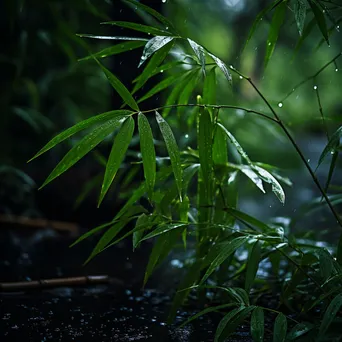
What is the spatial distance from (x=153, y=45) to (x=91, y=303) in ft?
2.70

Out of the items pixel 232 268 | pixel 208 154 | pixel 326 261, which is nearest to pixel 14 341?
pixel 208 154

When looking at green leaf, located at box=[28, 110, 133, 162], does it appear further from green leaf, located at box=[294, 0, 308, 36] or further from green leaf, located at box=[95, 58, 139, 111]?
green leaf, located at box=[294, 0, 308, 36]

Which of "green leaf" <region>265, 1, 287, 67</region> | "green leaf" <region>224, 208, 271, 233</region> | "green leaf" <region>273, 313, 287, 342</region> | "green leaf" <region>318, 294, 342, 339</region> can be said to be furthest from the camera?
"green leaf" <region>224, 208, 271, 233</region>

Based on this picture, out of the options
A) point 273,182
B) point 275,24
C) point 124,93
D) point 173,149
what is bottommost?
point 273,182

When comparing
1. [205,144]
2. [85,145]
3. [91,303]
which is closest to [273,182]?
[205,144]

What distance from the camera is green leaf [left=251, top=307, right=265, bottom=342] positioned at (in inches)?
41.5

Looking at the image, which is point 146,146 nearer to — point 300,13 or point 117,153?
point 117,153

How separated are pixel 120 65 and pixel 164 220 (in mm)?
1466

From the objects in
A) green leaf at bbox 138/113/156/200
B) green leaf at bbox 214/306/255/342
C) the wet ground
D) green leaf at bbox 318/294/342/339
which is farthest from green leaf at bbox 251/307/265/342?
green leaf at bbox 138/113/156/200

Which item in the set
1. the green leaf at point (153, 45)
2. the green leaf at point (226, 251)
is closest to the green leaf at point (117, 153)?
the green leaf at point (153, 45)

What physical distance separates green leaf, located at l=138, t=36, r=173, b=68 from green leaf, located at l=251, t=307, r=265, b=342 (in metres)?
0.52

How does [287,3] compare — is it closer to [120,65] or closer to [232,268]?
[232,268]

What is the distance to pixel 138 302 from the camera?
1.69 m

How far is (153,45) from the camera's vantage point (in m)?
1.14
